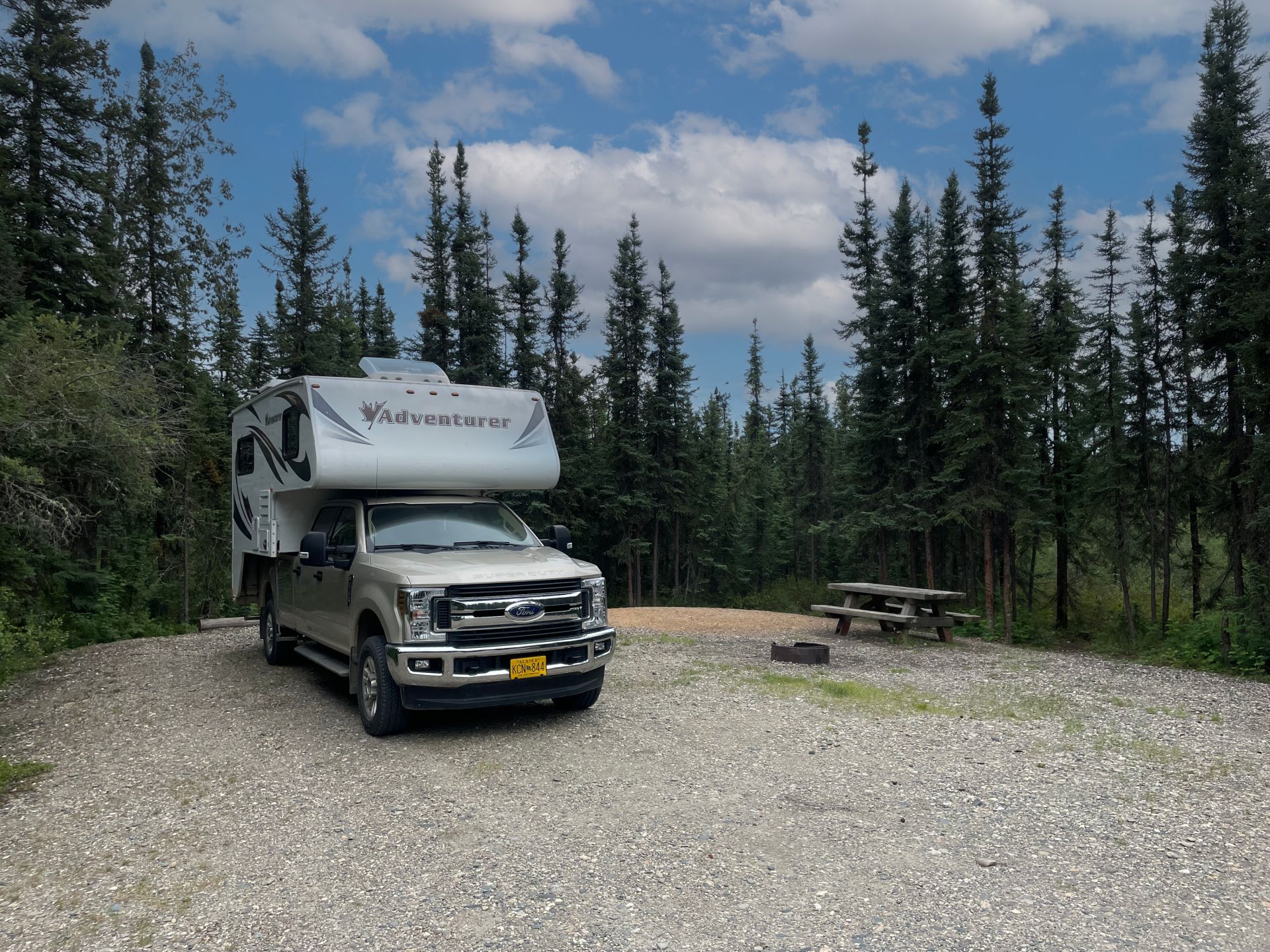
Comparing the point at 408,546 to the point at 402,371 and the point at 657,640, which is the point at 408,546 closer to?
the point at 402,371

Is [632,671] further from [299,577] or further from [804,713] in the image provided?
[299,577]

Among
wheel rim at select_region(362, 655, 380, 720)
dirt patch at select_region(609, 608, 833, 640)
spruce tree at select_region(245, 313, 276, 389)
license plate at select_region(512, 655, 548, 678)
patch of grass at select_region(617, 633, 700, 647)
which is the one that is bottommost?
dirt patch at select_region(609, 608, 833, 640)

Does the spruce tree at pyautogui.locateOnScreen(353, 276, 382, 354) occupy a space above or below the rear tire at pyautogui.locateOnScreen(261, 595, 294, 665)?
above

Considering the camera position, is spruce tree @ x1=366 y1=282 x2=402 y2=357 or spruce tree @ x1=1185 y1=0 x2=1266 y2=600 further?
spruce tree @ x1=366 y1=282 x2=402 y2=357

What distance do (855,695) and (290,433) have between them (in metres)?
6.79

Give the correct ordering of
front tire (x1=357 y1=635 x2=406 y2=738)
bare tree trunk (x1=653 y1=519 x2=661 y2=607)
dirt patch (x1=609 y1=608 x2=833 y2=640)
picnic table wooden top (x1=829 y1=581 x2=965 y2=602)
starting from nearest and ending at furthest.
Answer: front tire (x1=357 y1=635 x2=406 y2=738), picnic table wooden top (x1=829 y1=581 x2=965 y2=602), dirt patch (x1=609 y1=608 x2=833 y2=640), bare tree trunk (x1=653 y1=519 x2=661 y2=607)

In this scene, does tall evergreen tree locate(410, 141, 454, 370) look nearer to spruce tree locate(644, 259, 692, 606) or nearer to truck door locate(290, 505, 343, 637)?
spruce tree locate(644, 259, 692, 606)

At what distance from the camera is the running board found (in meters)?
7.92

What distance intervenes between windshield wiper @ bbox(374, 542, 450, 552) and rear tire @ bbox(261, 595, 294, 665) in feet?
11.4

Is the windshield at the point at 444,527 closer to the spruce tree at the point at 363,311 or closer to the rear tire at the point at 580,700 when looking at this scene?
the rear tire at the point at 580,700

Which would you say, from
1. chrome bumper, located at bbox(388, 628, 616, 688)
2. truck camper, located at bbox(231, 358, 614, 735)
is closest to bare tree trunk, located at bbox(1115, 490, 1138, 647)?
truck camper, located at bbox(231, 358, 614, 735)

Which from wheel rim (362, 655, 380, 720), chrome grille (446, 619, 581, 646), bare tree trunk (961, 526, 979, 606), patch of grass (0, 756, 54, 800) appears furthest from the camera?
bare tree trunk (961, 526, 979, 606)

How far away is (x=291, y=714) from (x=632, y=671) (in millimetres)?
4071

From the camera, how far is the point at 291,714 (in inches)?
313
